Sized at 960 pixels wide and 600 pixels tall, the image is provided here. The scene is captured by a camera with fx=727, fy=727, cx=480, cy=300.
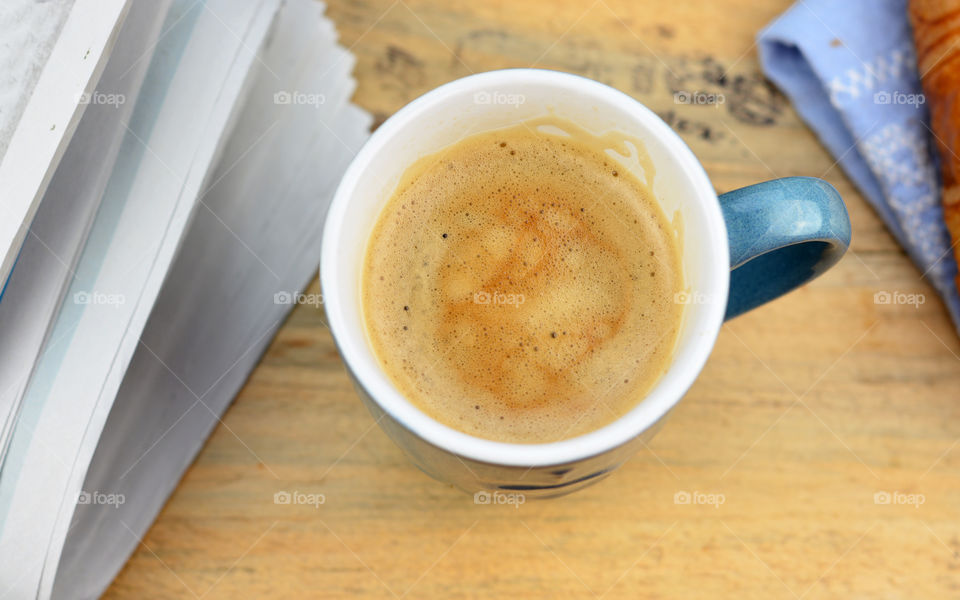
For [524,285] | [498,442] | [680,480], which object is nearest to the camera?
[498,442]

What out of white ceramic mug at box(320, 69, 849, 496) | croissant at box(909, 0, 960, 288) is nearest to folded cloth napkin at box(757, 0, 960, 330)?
croissant at box(909, 0, 960, 288)

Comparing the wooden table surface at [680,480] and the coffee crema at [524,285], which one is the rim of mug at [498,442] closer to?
the coffee crema at [524,285]

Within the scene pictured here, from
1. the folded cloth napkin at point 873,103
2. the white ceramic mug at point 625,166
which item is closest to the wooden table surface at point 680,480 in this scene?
the folded cloth napkin at point 873,103

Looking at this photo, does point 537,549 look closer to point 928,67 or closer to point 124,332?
point 124,332

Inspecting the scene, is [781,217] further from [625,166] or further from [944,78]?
[944,78]

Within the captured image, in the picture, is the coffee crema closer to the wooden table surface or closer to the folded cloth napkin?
the wooden table surface

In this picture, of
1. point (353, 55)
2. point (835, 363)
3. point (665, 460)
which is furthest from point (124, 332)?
point (835, 363)

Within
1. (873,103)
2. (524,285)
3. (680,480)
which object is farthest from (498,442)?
(873,103)
